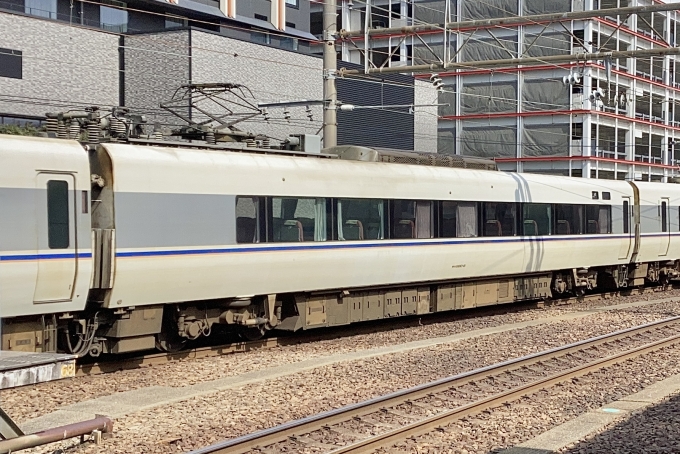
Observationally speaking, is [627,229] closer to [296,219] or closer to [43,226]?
[296,219]

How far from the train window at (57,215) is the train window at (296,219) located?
3510 mm

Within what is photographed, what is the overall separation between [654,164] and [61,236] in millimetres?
55906

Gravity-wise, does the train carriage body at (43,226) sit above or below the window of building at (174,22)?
below

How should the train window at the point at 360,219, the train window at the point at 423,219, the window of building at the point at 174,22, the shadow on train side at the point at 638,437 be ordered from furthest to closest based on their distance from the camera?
1. the window of building at the point at 174,22
2. the train window at the point at 423,219
3. the train window at the point at 360,219
4. the shadow on train side at the point at 638,437

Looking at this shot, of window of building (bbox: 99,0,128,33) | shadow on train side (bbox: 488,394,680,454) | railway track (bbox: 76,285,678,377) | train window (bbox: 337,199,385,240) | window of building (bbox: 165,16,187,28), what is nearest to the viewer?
shadow on train side (bbox: 488,394,680,454)

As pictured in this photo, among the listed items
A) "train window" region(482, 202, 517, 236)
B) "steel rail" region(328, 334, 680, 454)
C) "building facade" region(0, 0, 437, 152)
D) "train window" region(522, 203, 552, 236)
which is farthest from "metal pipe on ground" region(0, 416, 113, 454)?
"building facade" region(0, 0, 437, 152)

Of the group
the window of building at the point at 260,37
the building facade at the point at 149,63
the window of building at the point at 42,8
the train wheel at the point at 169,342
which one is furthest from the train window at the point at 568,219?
the window of building at the point at 260,37

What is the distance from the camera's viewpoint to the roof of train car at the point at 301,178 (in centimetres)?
1259

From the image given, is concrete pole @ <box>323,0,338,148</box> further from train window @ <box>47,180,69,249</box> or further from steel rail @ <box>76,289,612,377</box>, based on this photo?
train window @ <box>47,180,69,249</box>

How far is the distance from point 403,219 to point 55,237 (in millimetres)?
7090

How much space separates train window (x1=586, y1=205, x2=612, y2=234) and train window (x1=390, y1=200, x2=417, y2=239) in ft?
23.2

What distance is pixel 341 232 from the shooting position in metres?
15.7

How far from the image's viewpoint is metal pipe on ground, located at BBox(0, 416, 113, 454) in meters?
5.51

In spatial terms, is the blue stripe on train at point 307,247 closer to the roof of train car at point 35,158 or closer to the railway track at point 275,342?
the roof of train car at point 35,158
